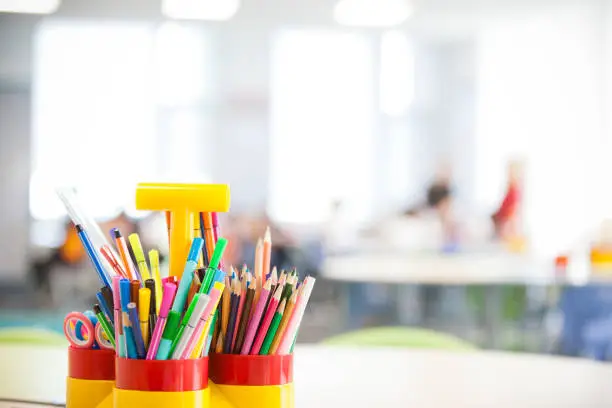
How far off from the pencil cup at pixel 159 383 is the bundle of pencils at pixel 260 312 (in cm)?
6

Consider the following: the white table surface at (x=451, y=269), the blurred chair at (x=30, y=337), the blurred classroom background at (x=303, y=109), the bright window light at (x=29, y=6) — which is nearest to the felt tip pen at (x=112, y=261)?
the blurred chair at (x=30, y=337)

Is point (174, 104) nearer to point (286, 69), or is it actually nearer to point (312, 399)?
point (286, 69)

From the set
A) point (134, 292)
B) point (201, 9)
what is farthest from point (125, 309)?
point (201, 9)

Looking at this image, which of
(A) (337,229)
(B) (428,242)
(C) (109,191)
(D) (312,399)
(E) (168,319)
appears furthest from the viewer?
(C) (109,191)

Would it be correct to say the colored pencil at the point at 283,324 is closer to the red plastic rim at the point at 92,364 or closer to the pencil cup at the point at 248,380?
the pencil cup at the point at 248,380

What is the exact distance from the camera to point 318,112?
32.5ft

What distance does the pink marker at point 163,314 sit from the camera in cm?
69

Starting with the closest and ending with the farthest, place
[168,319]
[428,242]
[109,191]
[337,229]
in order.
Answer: [168,319], [428,242], [337,229], [109,191]

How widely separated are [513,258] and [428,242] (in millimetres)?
625

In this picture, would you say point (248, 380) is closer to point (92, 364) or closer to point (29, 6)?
point (92, 364)

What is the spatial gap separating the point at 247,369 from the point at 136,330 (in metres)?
0.12

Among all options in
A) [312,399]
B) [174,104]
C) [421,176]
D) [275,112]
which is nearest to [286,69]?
[275,112]

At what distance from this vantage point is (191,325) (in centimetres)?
69

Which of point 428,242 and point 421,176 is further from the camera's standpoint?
point 421,176
